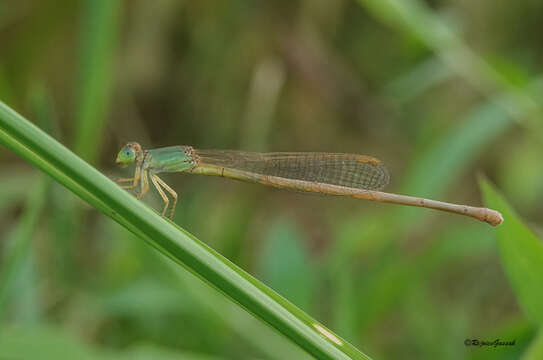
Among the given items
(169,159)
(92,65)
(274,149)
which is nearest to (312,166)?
(169,159)

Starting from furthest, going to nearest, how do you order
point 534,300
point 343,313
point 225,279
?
point 343,313 < point 534,300 < point 225,279

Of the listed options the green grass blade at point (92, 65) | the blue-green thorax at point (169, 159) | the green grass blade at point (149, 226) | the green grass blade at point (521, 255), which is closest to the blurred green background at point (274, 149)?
the green grass blade at point (92, 65)

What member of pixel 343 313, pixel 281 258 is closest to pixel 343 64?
pixel 281 258

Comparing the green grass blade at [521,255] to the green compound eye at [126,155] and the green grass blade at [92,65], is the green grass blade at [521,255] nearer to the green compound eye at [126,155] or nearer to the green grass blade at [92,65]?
the green compound eye at [126,155]

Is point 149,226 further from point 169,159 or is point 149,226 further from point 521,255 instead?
point 169,159

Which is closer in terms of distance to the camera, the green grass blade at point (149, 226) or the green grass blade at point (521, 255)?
the green grass blade at point (149, 226)

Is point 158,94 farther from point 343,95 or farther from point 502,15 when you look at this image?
point 502,15
